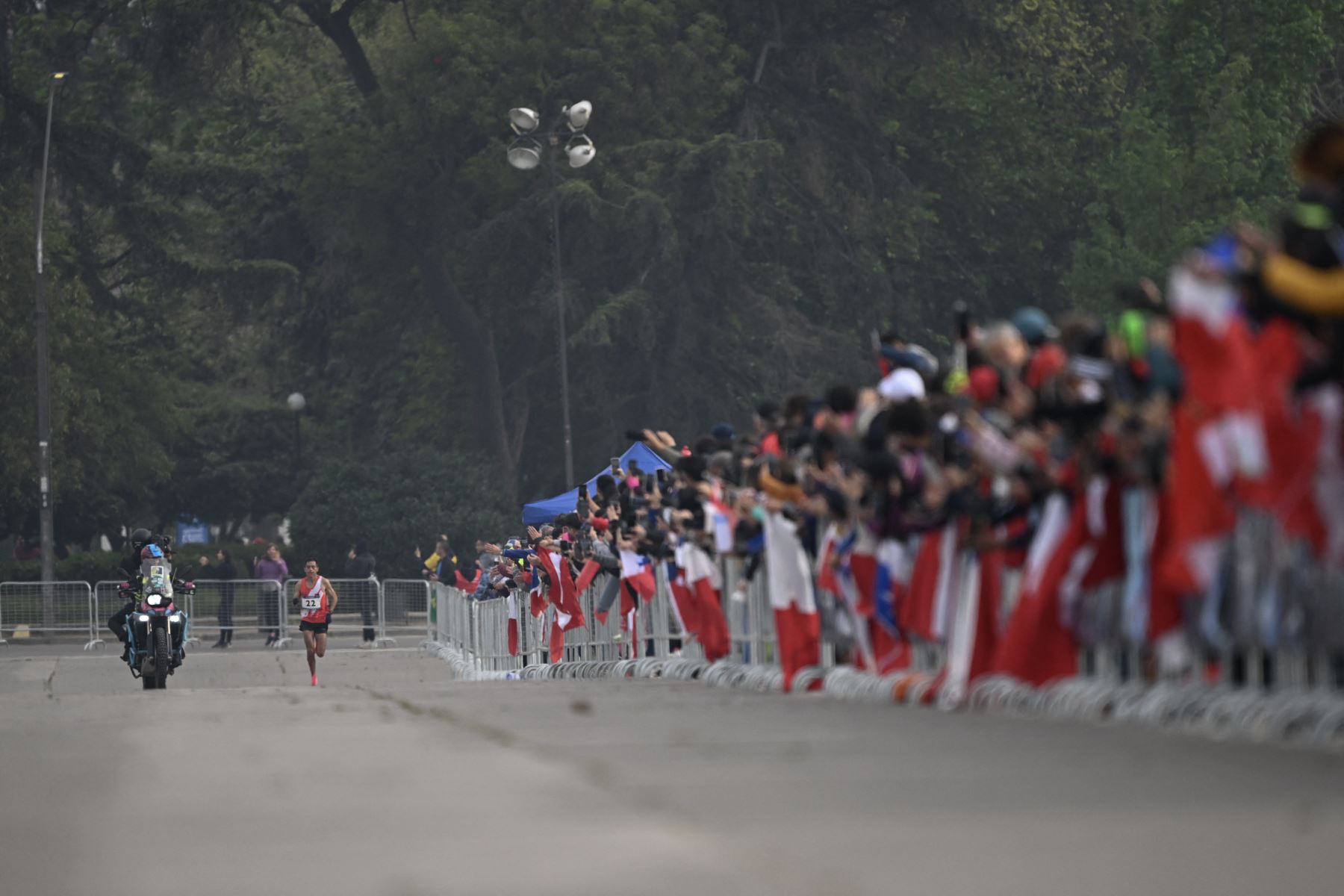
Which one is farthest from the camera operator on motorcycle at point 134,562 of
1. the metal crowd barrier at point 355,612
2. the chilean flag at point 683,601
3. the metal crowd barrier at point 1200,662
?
the metal crowd barrier at point 355,612

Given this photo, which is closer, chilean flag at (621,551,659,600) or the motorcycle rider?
chilean flag at (621,551,659,600)

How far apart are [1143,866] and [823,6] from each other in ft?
187

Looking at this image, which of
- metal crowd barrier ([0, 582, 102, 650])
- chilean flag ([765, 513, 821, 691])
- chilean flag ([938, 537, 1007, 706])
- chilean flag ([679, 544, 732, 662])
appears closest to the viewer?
chilean flag ([938, 537, 1007, 706])

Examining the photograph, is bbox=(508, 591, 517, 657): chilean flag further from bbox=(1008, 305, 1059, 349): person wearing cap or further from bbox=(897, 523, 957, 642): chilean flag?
bbox=(1008, 305, 1059, 349): person wearing cap

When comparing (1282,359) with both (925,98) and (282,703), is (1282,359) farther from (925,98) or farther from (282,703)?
(925,98)

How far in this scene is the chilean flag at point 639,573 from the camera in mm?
23641

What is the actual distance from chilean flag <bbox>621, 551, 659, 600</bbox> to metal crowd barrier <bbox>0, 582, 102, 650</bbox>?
93.5 feet

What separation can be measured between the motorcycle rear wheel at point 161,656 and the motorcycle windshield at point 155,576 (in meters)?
0.47

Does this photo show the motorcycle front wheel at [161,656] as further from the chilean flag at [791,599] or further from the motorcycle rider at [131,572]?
the chilean flag at [791,599]

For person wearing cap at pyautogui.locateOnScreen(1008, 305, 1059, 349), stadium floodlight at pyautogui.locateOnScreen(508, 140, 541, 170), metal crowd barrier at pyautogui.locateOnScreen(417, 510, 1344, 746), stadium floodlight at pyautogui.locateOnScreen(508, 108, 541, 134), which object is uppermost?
stadium floodlight at pyautogui.locateOnScreen(508, 108, 541, 134)

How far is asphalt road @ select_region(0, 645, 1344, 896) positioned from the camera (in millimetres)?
7195

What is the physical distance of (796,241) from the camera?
208 feet

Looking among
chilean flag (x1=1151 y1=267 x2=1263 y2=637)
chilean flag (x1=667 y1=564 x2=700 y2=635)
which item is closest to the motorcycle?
chilean flag (x1=667 y1=564 x2=700 y2=635)

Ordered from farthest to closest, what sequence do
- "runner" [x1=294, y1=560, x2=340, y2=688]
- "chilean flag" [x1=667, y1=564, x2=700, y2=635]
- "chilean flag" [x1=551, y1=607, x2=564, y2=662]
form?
"runner" [x1=294, y1=560, x2=340, y2=688] → "chilean flag" [x1=551, y1=607, x2=564, y2=662] → "chilean flag" [x1=667, y1=564, x2=700, y2=635]
